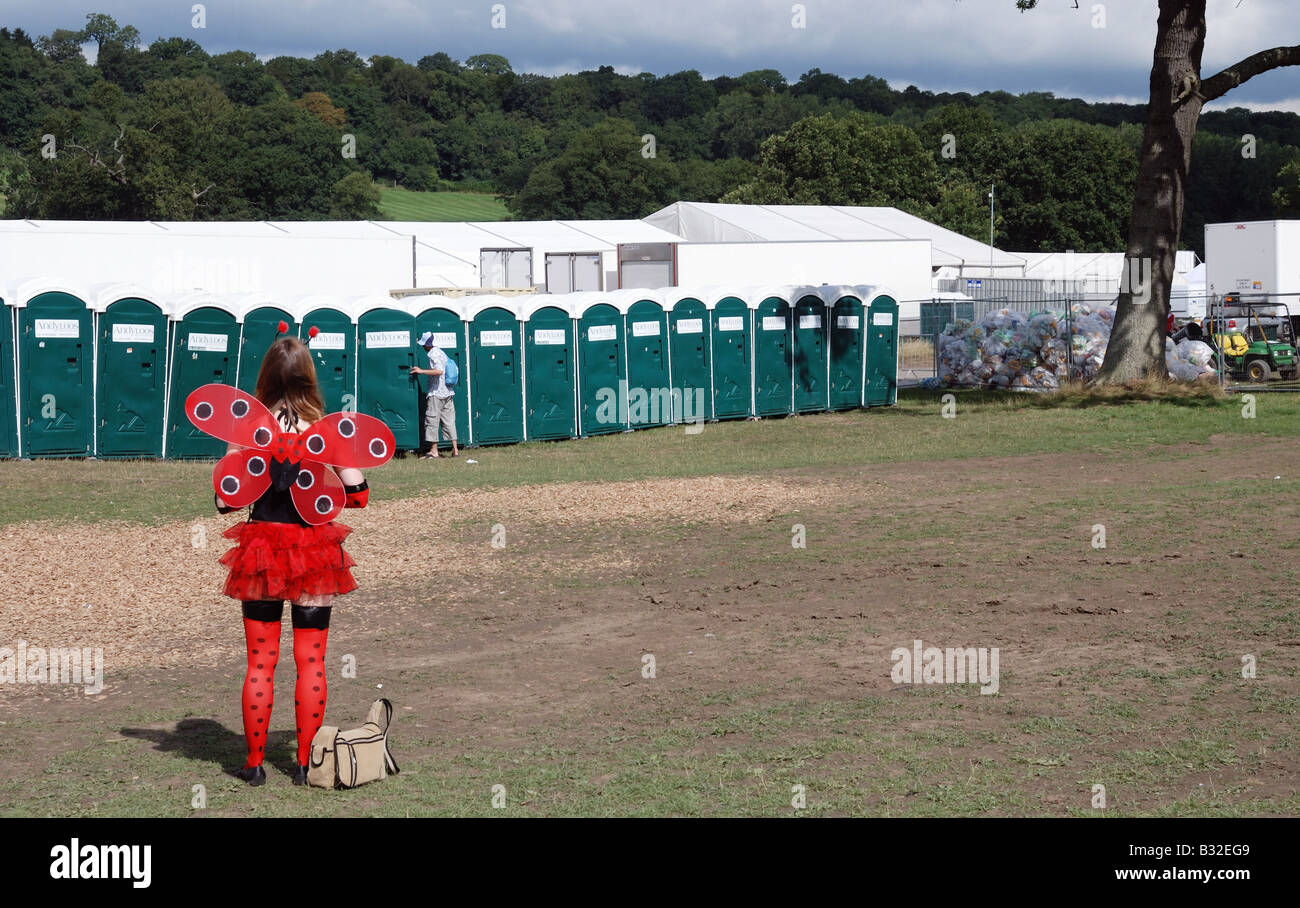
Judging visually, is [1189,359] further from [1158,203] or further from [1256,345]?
[1158,203]

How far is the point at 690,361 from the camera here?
2194cm

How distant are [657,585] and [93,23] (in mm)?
138769

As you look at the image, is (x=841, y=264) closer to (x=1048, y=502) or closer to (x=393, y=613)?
(x=1048, y=502)

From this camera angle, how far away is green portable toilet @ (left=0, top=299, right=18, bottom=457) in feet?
58.4

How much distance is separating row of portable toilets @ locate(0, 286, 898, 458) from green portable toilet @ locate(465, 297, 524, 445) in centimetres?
2

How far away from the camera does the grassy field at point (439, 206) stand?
93.8 metres

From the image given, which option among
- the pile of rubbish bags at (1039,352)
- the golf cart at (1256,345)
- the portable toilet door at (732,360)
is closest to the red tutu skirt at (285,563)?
the portable toilet door at (732,360)

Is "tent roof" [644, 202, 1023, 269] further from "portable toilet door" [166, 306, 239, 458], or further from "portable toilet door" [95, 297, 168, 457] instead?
"portable toilet door" [95, 297, 168, 457]

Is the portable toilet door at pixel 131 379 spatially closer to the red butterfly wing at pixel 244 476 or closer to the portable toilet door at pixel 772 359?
the portable toilet door at pixel 772 359

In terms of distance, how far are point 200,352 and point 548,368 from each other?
4934 millimetres

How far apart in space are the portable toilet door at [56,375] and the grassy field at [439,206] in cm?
7403

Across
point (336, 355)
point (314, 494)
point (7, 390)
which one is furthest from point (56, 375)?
point (314, 494)

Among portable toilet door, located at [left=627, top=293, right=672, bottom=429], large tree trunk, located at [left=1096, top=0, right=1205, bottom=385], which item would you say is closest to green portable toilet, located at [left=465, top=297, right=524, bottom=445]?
portable toilet door, located at [left=627, top=293, right=672, bottom=429]
